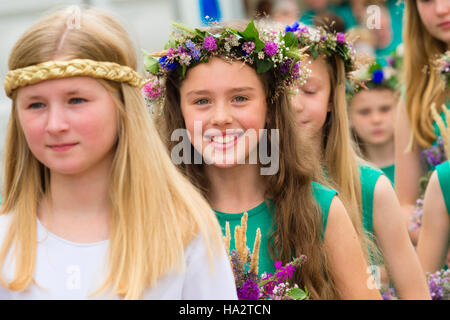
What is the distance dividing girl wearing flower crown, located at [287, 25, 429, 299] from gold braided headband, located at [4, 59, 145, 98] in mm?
1682

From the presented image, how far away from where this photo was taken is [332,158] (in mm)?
4508

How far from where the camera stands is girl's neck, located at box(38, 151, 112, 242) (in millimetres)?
2816

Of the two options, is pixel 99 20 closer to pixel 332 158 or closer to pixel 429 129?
pixel 332 158

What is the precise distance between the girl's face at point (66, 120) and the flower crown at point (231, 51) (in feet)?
3.34

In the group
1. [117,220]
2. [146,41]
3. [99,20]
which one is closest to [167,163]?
[117,220]

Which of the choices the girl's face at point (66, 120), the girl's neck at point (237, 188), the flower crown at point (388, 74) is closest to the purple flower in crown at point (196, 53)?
the girl's neck at point (237, 188)

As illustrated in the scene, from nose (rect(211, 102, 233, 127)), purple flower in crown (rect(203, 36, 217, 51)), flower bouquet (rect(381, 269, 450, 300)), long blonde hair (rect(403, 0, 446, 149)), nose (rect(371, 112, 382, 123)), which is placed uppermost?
nose (rect(371, 112, 382, 123))

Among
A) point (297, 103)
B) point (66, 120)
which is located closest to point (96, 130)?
point (66, 120)

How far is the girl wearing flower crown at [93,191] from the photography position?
267 cm

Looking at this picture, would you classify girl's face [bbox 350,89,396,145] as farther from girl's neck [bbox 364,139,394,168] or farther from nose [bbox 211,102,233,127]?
nose [bbox 211,102,233,127]

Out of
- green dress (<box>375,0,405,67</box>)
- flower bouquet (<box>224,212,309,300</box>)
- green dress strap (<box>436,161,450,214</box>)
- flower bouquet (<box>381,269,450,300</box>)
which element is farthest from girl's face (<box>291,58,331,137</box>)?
green dress (<box>375,0,405,67</box>)
